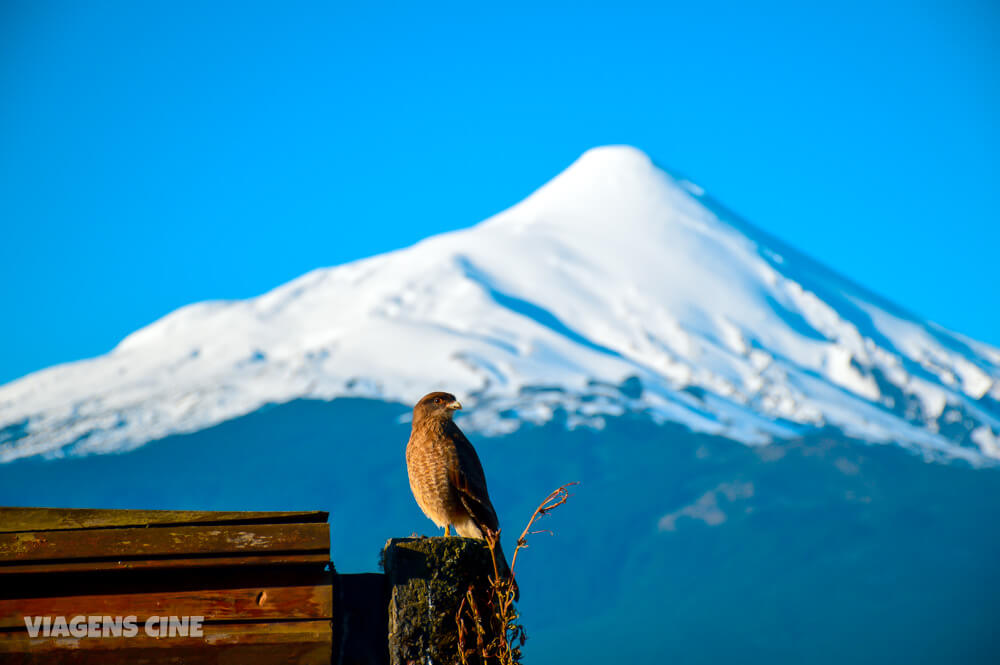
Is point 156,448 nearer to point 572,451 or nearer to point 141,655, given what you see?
point 572,451

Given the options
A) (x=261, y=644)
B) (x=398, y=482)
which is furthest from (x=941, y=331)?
(x=261, y=644)

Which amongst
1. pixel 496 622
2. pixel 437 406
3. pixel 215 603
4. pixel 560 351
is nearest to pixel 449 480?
pixel 437 406

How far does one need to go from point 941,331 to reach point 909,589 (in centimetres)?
4309

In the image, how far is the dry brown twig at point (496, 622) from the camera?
10.5 feet

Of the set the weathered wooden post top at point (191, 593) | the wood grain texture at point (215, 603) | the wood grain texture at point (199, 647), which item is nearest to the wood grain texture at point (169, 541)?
the weathered wooden post top at point (191, 593)

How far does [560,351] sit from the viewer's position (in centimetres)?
10288

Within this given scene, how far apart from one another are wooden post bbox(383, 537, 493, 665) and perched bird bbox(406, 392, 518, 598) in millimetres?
1723

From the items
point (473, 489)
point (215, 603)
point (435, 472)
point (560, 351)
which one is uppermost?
point (560, 351)

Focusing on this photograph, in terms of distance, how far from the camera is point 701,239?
410 ft

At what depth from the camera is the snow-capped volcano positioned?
330 feet

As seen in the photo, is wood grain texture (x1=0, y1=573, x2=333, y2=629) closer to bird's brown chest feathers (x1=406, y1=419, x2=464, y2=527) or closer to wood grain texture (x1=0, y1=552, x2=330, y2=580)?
wood grain texture (x1=0, y1=552, x2=330, y2=580)

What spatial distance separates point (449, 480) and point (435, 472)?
0.09 metres

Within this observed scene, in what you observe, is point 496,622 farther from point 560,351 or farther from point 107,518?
point 560,351

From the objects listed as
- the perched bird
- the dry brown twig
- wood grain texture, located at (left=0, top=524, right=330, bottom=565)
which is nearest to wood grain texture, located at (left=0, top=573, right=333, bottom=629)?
wood grain texture, located at (left=0, top=524, right=330, bottom=565)
